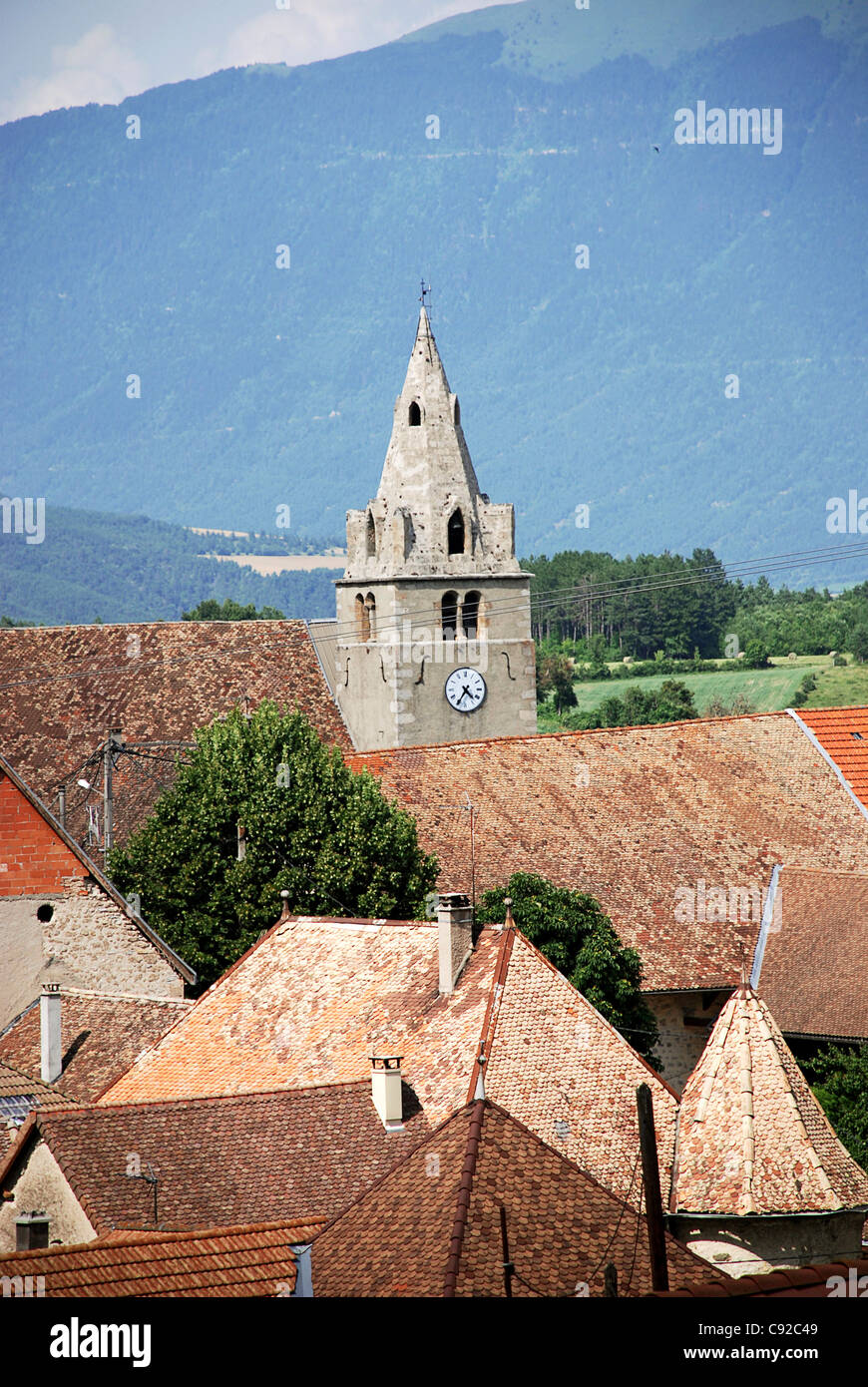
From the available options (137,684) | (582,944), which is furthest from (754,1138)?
(137,684)

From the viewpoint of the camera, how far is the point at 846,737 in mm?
46875

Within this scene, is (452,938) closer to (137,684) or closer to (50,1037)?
(50,1037)

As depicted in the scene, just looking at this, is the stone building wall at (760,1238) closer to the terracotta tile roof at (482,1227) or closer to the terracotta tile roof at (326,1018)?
the terracotta tile roof at (482,1227)

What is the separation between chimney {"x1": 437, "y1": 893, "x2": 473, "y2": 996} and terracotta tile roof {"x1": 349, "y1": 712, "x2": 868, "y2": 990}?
1020 centimetres

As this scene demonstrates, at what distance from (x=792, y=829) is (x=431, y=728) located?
1161 cm

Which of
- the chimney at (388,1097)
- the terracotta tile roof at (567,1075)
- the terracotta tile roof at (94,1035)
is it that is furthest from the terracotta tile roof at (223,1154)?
the terracotta tile roof at (94,1035)

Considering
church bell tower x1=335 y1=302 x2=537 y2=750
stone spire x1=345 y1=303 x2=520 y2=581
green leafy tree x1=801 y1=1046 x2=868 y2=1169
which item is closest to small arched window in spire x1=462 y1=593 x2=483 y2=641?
church bell tower x1=335 y1=302 x2=537 y2=750

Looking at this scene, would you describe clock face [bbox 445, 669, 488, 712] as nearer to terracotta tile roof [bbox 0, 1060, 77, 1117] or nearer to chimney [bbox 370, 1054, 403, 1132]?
terracotta tile roof [bbox 0, 1060, 77, 1117]

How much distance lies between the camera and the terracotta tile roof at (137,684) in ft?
161

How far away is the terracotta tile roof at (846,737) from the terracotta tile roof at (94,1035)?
2064 centimetres

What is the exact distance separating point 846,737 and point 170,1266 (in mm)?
34306

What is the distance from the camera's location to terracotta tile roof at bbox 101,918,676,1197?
81.5 feet

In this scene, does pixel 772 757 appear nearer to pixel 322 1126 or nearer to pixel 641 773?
pixel 641 773
